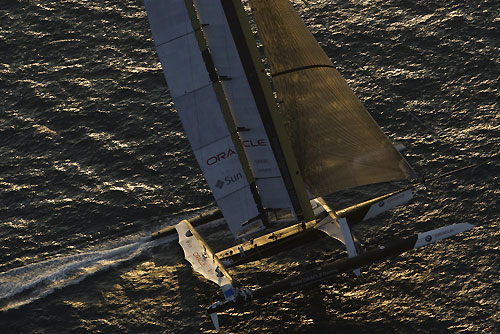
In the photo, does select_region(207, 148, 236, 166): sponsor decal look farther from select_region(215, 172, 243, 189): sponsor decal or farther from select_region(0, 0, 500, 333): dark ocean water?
select_region(0, 0, 500, 333): dark ocean water

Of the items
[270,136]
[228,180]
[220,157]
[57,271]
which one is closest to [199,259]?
[228,180]

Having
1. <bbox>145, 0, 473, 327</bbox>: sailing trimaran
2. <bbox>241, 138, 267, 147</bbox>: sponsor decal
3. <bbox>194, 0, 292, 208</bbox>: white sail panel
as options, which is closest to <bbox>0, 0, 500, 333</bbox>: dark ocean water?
<bbox>145, 0, 473, 327</bbox>: sailing trimaran

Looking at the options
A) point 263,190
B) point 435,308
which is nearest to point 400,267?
point 435,308

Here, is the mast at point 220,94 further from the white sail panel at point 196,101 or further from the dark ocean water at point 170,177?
the dark ocean water at point 170,177

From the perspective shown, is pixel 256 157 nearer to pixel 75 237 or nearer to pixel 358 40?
pixel 75 237

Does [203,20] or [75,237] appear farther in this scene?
[75,237]

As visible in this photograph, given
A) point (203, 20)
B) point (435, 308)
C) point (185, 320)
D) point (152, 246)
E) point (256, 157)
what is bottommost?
point (435, 308)
